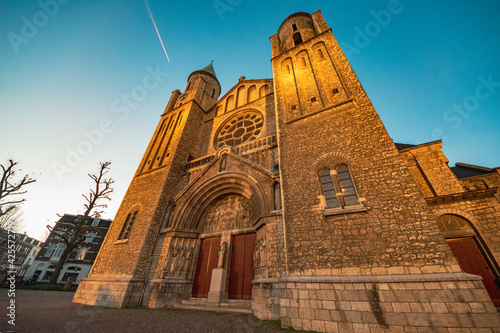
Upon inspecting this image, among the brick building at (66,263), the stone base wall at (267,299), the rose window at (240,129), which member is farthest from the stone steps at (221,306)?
the brick building at (66,263)

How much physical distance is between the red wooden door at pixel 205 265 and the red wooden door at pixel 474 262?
31.0 ft

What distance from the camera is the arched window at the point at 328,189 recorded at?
6.38m

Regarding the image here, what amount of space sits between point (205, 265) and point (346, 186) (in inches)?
274

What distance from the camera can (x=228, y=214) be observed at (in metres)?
9.70

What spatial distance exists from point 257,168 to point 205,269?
5139 mm

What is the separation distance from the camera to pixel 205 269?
→ 8805mm

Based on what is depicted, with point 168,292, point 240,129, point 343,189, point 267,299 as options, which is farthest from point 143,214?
point 343,189

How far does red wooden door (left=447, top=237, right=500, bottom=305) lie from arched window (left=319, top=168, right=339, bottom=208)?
17.7 feet

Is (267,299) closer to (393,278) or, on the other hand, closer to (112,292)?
(393,278)

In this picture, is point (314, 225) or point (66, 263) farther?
point (66, 263)

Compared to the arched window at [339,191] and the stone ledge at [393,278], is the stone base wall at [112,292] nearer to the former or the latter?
the stone ledge at [393,278]

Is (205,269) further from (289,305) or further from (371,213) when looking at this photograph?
(371,213)

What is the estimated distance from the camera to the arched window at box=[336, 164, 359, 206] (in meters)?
6.15

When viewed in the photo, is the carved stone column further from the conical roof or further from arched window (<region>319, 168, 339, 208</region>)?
the conical roof
